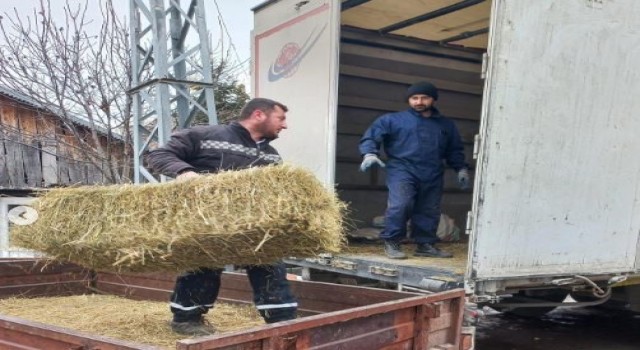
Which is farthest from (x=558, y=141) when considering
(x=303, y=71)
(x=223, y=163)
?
(x=303, y=71)

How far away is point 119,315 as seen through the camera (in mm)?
4047

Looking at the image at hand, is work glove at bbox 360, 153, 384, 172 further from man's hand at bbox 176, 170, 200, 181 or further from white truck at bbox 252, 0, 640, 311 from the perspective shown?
man's hand at bbox 176, 170, 200, 181

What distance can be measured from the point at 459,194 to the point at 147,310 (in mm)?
4118

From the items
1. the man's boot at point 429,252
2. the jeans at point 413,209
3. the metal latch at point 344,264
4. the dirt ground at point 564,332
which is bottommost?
the dirt ground at point 564,332

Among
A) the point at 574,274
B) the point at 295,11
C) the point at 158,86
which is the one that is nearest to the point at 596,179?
the point at 574,274

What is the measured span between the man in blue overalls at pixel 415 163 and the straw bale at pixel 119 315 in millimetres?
1409

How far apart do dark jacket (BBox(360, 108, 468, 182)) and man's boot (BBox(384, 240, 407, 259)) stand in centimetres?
56

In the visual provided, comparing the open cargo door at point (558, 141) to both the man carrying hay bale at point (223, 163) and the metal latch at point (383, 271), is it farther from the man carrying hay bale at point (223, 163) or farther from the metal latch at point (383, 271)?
the man carrying hay bale at point (223, 163)

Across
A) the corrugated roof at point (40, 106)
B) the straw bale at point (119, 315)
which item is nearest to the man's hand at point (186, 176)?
the straw bale at point (119, 315)

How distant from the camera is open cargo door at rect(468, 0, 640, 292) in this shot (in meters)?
3.52

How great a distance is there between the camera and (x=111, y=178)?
12.1 meters

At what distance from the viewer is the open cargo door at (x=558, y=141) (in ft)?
11.6

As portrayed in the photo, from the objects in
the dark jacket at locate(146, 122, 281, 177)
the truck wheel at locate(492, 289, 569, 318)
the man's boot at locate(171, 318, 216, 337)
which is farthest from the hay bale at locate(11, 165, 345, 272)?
the truck wheel at locate(492, 289, 569, 318)

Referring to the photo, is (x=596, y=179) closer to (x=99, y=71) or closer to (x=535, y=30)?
(x=535, y=30)
